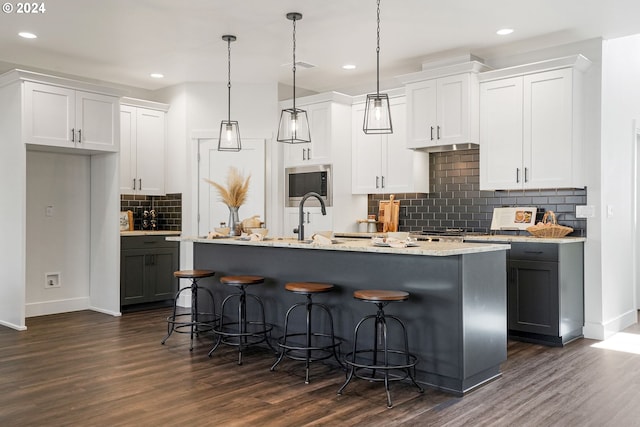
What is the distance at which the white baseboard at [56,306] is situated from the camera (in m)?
6.02

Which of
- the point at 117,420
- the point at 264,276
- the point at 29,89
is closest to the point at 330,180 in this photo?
the point at 264,276

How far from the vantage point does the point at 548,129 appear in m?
Answer: 5.09

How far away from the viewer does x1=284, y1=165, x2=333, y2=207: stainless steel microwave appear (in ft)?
21.1

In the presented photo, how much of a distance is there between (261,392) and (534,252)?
106 inches

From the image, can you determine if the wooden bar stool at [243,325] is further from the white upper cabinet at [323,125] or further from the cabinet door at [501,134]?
the cabinet door at [501,134]

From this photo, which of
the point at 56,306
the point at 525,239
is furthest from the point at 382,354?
the point at 56,306

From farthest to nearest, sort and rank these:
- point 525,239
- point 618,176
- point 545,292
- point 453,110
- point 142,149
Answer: point 142,149 < point 453,110 < point 618,176 < point 525,239 < point 545,292

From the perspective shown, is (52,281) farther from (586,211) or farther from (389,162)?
(586,211)

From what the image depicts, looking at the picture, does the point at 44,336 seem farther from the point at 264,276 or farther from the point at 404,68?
the point at 404,68

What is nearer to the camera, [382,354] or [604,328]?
[382,354]

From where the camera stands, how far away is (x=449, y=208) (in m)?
6.06

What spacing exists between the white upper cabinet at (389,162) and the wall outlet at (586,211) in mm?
1639

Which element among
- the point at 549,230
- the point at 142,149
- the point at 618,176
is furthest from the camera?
the point at 142,149

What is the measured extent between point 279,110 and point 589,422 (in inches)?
196
